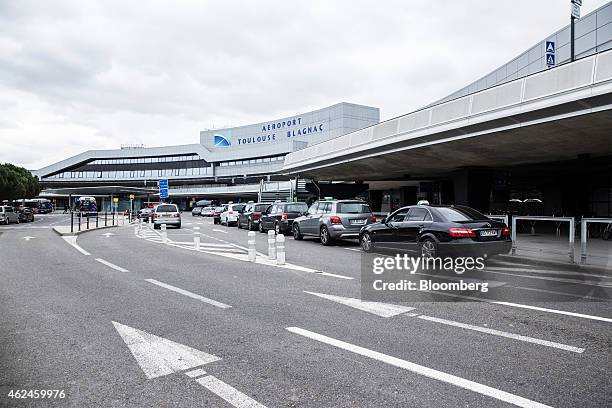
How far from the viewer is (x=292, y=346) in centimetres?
479

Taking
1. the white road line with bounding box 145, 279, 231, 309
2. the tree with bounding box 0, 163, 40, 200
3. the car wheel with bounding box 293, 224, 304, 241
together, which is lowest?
the white road line with bounding box 145, 279, 231, 309

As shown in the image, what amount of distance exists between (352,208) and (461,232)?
22.0 feet

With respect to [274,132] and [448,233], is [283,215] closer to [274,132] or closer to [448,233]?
[448,233]

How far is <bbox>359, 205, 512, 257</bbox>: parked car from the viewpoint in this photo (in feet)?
32.7

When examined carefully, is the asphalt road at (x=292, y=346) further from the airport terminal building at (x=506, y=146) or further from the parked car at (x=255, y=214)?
the parked car at (x=255, y=214)

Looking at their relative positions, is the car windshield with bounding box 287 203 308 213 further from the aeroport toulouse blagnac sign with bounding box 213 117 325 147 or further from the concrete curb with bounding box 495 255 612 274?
the aeroport toulouse blagnac sign with bounding box 213 117 325 147

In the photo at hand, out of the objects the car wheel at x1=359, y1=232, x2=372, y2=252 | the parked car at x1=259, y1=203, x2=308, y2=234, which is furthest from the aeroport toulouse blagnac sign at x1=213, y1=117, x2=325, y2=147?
the car wheel at x1=359, y1=232, x2=372, y2=252

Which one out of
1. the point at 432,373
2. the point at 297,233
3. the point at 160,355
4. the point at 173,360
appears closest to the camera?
the point at 432,373

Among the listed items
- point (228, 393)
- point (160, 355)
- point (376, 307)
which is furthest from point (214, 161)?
point (228, 393)

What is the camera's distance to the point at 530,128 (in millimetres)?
15453

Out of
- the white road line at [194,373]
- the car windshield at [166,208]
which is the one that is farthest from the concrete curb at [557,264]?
the car windshield at [166,208]

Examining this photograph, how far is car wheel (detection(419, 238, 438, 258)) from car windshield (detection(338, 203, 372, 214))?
18.3ft

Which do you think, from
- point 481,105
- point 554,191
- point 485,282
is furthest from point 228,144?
point 485,282

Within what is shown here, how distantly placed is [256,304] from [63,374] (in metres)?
3.07
